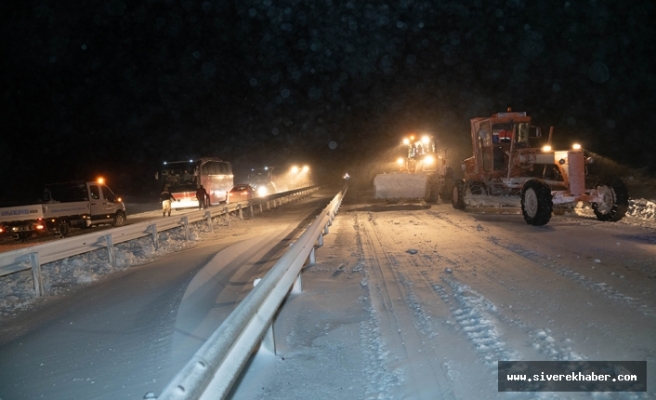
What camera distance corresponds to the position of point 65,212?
18750 millimetres

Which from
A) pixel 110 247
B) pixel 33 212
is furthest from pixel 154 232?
pixel 33 212

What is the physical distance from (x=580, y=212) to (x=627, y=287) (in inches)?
448

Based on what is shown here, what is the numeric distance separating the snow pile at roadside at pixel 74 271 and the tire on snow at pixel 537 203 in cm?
960

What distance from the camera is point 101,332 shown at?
5.89m

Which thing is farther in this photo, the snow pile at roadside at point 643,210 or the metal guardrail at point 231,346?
the snow pile at roadside at point 643,210

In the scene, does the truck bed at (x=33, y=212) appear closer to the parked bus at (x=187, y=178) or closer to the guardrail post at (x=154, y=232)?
the guardrail post at (x=154, y=232)

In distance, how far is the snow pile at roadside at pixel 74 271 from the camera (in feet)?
27.1

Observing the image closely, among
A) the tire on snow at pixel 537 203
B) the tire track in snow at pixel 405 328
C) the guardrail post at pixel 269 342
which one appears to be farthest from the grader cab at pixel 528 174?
the guardrail post at pixel 269 342

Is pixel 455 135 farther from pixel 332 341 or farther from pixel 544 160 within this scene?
pixel 332 341

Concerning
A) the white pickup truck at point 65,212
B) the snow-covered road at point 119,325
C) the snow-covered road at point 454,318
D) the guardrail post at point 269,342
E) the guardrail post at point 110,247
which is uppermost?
the white pickup truck at point 65,212

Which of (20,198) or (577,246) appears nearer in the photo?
(577,246)

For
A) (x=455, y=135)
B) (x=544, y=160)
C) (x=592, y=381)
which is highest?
(x=455, y=135)

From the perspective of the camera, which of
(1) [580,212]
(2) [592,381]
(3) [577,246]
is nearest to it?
(2) [592,381]

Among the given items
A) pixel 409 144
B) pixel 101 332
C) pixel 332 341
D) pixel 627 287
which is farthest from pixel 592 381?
pixel 409 144
